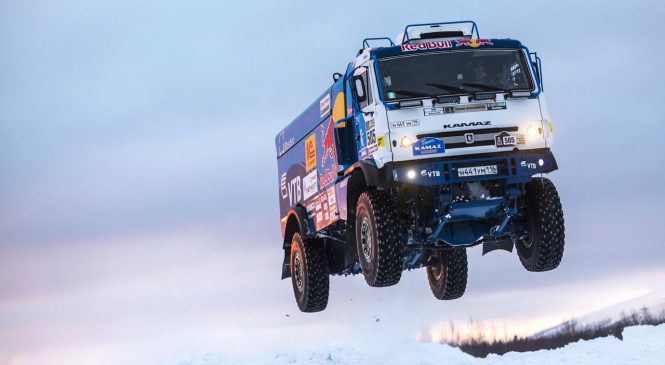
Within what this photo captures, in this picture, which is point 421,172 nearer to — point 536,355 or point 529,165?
point 529,165

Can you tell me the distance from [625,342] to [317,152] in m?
22.2

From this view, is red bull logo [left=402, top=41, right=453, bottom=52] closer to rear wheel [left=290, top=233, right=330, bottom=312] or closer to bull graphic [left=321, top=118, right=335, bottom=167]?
bull graphic [left=321, top=118, right=335, bottom=167]

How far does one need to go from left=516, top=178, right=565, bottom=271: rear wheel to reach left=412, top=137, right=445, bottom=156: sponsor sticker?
2.09 metres

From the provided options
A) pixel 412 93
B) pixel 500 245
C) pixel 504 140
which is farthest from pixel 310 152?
pixel 504 140

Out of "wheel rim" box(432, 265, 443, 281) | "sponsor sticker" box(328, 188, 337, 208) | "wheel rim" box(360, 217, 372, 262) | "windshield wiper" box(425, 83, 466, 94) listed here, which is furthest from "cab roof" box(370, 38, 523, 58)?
"wheel rim" box(432, 265, 443, 281)

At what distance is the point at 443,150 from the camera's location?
1530cm

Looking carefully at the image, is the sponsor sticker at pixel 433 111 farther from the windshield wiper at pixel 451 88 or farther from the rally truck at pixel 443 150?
the windshield wiper at pixel 451 88

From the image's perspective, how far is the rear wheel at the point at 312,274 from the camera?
21031 mm

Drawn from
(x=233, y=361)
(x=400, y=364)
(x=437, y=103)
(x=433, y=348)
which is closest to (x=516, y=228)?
(x=437, y=103)

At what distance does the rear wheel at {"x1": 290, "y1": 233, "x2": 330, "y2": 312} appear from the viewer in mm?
21031

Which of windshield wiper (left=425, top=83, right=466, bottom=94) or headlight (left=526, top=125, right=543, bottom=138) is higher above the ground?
windshield wiper (left=425, top=83, right=466, bottom=94)

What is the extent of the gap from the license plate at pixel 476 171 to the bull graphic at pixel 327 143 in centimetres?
322

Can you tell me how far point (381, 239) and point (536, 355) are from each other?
2351 cm

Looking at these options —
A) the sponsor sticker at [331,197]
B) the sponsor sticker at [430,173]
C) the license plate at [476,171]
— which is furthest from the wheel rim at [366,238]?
the license plate at [476,171]
